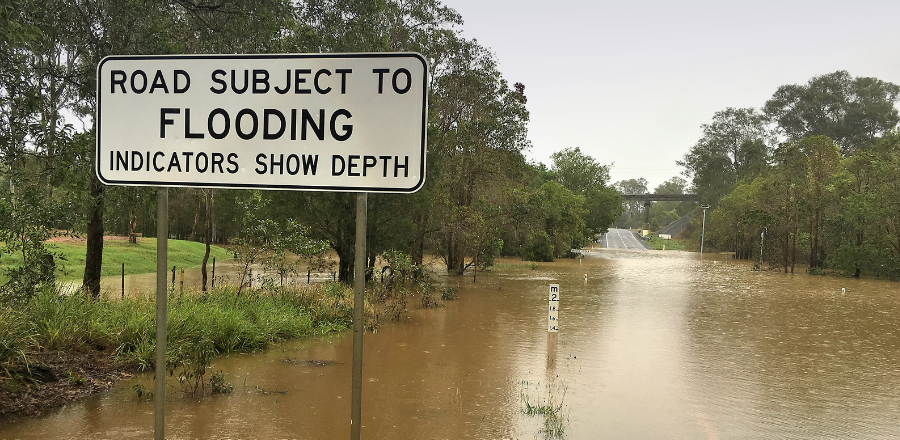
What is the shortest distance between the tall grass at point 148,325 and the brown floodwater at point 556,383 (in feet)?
1.39

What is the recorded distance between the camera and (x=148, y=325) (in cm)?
866

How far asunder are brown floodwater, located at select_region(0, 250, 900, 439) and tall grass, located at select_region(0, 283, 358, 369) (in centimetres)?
42

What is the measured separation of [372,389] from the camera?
27.4 feet

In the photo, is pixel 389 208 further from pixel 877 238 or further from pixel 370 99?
pixel 877 238

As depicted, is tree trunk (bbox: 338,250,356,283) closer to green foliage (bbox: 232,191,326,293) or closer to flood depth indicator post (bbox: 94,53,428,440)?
green foliage (bbox: 232,191,326,293)

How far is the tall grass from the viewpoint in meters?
7.55

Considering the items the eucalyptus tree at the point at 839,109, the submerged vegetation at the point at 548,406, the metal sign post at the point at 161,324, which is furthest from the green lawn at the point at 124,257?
the eucalyptus tree at the point at 839,109

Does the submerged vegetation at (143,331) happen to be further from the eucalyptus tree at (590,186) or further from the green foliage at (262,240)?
the eucalyptus tree at (590,186)

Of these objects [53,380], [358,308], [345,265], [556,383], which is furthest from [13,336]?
[345,265]

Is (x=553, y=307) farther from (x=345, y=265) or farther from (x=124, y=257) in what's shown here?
(x=124, y=257)

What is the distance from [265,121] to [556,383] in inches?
301

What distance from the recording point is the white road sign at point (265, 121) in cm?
263

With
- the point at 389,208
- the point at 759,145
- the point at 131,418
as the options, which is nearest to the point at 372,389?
the point at 131,418

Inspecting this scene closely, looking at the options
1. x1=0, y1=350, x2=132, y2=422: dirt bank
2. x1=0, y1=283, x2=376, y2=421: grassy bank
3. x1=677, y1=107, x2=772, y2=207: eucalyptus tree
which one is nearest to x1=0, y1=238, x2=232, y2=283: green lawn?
x1=0, y1=283, x2=376, y2=421: grassy bank
